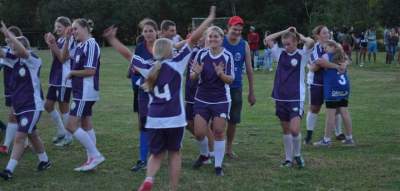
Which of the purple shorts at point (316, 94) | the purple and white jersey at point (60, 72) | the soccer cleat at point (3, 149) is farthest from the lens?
the purple shorts at point (316, 94)

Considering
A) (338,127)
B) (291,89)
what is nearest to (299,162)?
(291,89)

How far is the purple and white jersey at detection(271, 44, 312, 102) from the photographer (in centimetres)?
844

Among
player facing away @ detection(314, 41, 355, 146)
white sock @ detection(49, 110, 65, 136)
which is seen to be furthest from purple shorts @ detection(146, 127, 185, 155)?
player facing away @ detection(314, 41, 355, 146)

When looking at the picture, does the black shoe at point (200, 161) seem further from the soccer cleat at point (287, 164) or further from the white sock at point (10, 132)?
the white sock at point (10, 132)

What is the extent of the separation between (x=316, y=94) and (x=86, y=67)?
13.8 ft

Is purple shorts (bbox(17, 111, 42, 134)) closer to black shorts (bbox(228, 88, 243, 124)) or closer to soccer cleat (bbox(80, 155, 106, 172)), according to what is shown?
soccer cleat (bbox(80, 155, 106, 172))

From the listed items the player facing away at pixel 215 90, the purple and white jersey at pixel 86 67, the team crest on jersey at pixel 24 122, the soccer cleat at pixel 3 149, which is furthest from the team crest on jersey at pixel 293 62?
the soccer cleat at pixel 3 149

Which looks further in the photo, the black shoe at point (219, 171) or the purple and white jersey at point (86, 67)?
the purple and white jersey at point (86, 67)

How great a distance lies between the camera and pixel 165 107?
21.5ft

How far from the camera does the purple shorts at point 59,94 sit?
396 inches

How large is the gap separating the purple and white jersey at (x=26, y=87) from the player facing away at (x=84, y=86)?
49cm

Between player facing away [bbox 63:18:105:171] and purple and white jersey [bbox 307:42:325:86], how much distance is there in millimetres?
3844

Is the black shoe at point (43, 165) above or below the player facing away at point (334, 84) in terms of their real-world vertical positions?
below

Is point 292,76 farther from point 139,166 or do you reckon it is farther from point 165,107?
point 165,107
